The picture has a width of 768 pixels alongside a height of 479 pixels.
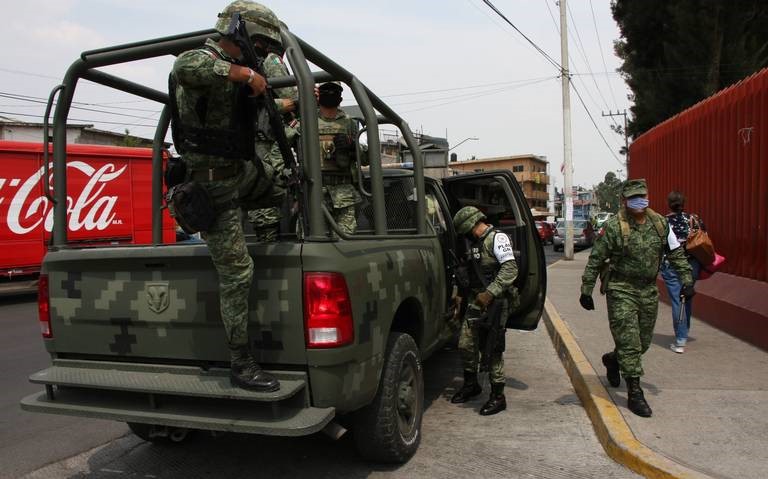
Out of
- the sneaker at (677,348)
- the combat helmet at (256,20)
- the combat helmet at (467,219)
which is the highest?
the combat helmet at (256,20)

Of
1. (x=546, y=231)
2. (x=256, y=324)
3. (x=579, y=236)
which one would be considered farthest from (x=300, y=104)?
(x=579, y=236)

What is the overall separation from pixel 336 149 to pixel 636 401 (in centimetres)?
282

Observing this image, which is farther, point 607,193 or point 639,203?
point 607,193

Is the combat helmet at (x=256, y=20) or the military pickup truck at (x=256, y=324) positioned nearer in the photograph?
the military pickup truck at (x=256, y=324)

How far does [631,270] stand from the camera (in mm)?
4379

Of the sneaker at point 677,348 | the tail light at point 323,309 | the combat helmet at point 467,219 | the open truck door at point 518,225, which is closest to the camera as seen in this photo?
the tail light at point 323,309

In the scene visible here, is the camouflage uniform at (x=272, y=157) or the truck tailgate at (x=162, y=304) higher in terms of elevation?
the camouflage uniform at (x=272, y=157)

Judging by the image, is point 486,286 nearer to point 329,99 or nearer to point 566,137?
point 329,99

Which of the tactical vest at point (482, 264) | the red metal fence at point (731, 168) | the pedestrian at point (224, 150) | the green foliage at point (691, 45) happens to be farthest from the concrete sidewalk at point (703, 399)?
the green foliage at point (691, 45)

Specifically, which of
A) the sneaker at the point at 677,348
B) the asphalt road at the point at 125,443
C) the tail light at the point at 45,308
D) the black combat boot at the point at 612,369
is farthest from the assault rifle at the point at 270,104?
the sneaker at the point at 677,348

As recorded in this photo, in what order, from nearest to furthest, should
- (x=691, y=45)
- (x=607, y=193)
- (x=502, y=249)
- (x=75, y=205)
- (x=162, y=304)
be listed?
(x=162, y=304) < (x=502, y=249) < (x=75, y=205) < (x=691, y=45) < (x=607, y=193)

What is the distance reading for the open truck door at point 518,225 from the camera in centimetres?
516

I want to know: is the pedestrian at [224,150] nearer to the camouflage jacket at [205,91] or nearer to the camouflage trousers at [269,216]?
the camouflage jacket at [205,91]

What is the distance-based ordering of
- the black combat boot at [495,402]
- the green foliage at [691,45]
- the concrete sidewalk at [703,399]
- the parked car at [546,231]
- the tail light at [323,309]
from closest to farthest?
the tail light at [323,309] → the concrete sidewalk at [703,399] → the black combat boot at [495,402] → the green foliage at [691,45] → the parked car at [546,231]
